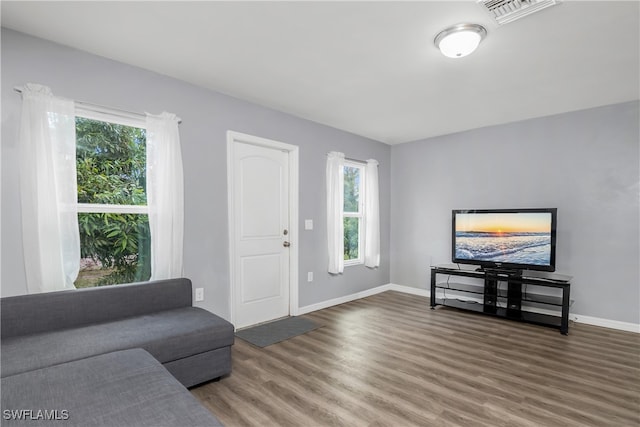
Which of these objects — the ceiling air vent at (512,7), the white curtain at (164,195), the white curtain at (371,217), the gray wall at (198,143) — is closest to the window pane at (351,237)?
the white curtain at (371,217)

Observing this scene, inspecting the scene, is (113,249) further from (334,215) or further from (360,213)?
(360,213)

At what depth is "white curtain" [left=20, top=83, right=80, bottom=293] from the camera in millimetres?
2234

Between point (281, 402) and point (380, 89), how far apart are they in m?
2.86

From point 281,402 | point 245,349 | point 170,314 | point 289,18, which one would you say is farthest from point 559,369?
point 289,18

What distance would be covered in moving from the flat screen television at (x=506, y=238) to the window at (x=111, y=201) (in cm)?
385

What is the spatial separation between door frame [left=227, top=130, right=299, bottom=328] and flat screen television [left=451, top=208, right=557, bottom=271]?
2.24m

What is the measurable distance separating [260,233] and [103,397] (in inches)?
98.9

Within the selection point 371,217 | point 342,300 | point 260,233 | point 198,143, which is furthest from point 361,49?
point 342,300

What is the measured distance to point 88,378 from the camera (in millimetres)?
1506

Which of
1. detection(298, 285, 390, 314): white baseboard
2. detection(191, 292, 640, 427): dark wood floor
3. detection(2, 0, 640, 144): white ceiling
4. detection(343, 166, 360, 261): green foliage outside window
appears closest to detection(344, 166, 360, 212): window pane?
detection(343, 166, 360, 261): green foliage outside window

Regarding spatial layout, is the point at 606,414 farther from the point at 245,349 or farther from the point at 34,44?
the point at 34,44

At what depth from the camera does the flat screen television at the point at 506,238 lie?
3.79 m

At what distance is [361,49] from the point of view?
2.44 metres

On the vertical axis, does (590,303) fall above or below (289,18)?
below
